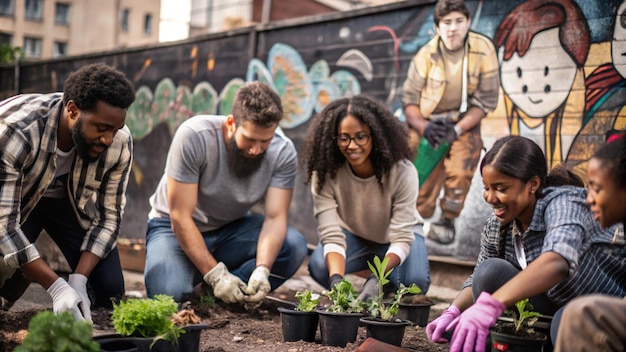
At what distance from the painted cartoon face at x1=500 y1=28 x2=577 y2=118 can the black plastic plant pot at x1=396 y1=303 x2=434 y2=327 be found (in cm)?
235

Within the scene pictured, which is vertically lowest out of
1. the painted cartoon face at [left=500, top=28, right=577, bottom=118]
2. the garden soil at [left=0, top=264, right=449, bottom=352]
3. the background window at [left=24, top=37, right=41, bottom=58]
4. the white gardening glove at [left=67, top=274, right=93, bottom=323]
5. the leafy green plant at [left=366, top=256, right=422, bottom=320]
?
the garden soil at [left=0, top=264, right=449, bottom=352]

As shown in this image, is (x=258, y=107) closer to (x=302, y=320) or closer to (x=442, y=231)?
(x=302, y=320)

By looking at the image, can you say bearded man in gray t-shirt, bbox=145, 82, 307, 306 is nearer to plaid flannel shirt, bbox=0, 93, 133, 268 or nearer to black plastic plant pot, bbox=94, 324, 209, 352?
plaid flannel shirt, bbox=0, 93, 133, 268

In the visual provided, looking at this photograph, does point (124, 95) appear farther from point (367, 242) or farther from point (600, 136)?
point (600, 136)

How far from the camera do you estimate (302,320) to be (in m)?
3.62

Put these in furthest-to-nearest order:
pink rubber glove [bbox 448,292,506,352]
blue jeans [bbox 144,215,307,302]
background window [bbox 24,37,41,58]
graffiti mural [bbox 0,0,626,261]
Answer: background window [bbox 24,37,41,58] < graffiti mural [bbox 0,0,626,261] < blue jeans [bbox 144,215,307,302] < pink rubber glove [bbox 448,292,506,352]

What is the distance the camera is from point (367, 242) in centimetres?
487

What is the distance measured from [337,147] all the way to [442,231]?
90.9 inches

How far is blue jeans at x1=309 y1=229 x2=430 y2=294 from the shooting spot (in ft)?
15.2

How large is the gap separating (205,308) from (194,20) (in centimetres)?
2738

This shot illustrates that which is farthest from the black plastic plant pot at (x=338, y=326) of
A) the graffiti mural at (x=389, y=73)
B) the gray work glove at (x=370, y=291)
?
the graffiti mural at (x=389, y=73)

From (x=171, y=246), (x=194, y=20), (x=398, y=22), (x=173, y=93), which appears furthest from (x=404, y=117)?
(x=194, y=20)

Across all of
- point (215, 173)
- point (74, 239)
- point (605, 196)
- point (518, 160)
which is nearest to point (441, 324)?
point (518, 160)

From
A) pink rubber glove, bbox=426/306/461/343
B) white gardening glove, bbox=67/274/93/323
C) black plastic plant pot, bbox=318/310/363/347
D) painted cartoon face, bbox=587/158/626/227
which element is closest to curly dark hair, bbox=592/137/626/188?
painted cartoon face, bbox=587/158/626/227
